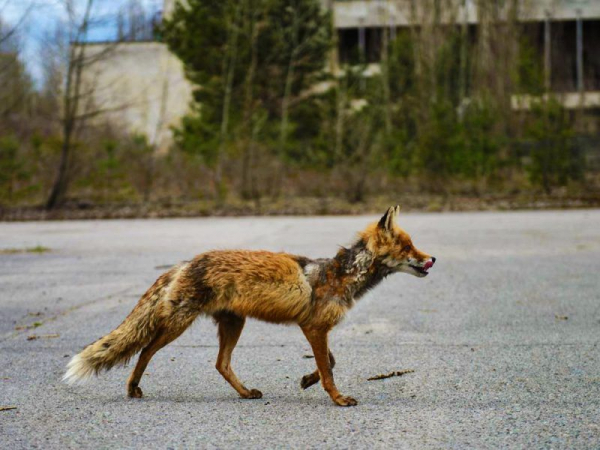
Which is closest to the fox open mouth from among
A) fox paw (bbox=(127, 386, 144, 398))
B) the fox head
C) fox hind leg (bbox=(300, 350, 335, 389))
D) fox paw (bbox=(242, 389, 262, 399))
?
the fox head

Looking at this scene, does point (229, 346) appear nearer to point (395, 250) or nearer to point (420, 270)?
point (395, 250)

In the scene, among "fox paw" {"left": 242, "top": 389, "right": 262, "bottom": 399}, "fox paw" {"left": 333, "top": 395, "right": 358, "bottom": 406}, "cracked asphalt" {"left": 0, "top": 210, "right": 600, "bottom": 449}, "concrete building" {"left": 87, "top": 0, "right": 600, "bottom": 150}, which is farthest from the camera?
"concrete building" {"left": 87, "top": 0, "right": 600, "bottom": 150}

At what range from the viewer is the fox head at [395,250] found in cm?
567

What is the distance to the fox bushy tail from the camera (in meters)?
5.32

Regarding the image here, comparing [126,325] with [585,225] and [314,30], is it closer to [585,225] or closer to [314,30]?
[585,225]

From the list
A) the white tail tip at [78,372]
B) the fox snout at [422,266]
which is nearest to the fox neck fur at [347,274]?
the fox snout at [422,266]

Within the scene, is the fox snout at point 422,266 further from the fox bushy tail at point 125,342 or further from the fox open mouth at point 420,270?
the fox bushy tail at point 125,342

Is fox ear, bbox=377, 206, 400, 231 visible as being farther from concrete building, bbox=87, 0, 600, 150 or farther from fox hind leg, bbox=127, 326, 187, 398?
concrete building, bbox=87, 0, 600, 150

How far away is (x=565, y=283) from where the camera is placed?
10.5 m

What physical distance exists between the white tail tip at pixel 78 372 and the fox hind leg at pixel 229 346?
0.89m

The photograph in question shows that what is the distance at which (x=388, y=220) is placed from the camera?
5629 mm

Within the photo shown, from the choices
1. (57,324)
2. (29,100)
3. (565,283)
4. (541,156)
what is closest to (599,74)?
(541,156)

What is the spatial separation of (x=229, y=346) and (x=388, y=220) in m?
1.45

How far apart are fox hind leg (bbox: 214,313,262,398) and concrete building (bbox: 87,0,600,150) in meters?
39.1
